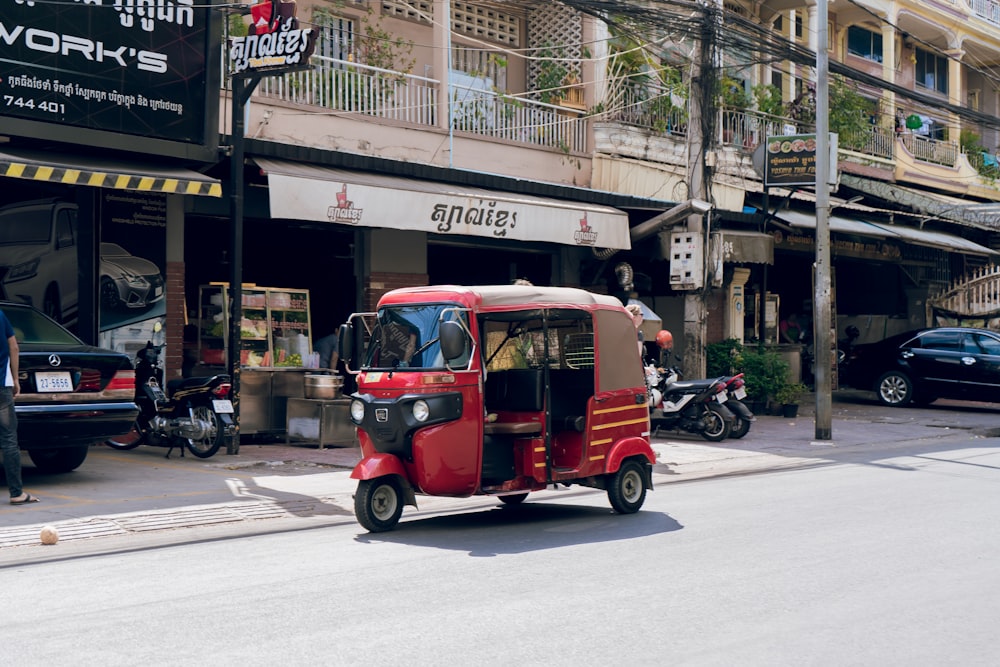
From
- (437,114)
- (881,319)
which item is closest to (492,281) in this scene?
(437,114)

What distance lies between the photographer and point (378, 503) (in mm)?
9312

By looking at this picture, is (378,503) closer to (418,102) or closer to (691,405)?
(691,405)

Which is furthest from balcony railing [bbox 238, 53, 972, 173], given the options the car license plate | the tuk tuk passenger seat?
the tuk tuk passenger seat

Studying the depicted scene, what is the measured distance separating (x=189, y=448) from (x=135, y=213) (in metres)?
3.23

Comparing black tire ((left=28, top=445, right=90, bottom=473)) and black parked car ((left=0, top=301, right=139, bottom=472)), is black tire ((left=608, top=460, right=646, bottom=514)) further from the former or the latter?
black tire ((left=28, top=445, right=90, bottom=473))

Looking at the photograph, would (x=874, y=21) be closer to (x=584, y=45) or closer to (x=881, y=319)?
(x=881, y=319)

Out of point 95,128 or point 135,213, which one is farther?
point 135,213

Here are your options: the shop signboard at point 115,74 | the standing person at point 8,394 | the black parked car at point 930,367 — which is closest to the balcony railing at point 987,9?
the black parked car at point 930,367

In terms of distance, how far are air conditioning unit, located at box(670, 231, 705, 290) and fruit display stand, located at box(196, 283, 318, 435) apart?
5872 mm

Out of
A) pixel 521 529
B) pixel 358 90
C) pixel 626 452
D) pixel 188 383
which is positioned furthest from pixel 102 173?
pixel 626 452

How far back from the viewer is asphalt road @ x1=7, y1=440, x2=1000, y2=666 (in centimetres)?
563

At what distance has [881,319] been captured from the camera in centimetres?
2997

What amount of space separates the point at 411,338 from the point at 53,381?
378cm

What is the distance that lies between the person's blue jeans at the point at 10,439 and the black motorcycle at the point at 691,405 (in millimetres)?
9661
